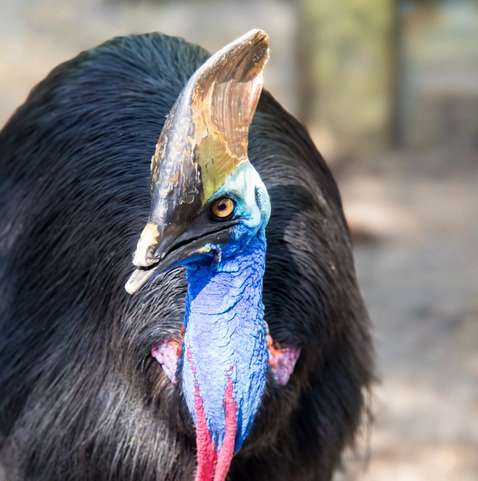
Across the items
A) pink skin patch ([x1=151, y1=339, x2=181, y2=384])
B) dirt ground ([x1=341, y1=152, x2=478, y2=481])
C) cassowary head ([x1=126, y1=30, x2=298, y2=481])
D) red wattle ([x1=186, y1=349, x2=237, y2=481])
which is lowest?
dirt ground ([x1=341, y1=152, x2=478, y2=481])

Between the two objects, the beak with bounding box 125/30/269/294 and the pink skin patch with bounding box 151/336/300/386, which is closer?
the beak with bounding box 125/30/269/294

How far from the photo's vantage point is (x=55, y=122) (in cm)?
282

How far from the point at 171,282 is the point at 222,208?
39cm

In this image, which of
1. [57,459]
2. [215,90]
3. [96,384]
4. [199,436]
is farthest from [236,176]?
[57,459]

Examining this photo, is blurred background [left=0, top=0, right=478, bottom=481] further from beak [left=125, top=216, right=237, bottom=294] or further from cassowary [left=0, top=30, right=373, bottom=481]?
beak [left=125, top=216, right=237, bottom=294]

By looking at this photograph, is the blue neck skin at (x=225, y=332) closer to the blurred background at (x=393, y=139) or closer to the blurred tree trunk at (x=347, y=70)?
the blurred background at (x=393, y=139)

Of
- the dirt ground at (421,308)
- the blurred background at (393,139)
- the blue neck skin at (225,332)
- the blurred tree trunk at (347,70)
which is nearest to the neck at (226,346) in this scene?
the blue neck skin at (225,332)

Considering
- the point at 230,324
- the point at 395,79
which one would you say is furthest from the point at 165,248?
the point at 395,79

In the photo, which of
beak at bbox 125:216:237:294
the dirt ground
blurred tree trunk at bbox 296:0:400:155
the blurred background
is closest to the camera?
beak at bbox 125:216:237:294

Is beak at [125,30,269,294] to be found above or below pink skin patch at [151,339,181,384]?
above

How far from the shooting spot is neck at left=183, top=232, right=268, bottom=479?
217cm

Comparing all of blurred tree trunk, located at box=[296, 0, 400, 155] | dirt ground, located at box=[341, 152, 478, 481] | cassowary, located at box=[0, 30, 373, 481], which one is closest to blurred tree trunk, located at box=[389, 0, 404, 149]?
blurred tree trunk, located at box=[296, 0, 400, 155]

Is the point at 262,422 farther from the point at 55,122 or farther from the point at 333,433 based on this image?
the point at 55,122

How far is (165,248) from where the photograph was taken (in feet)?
6.61
